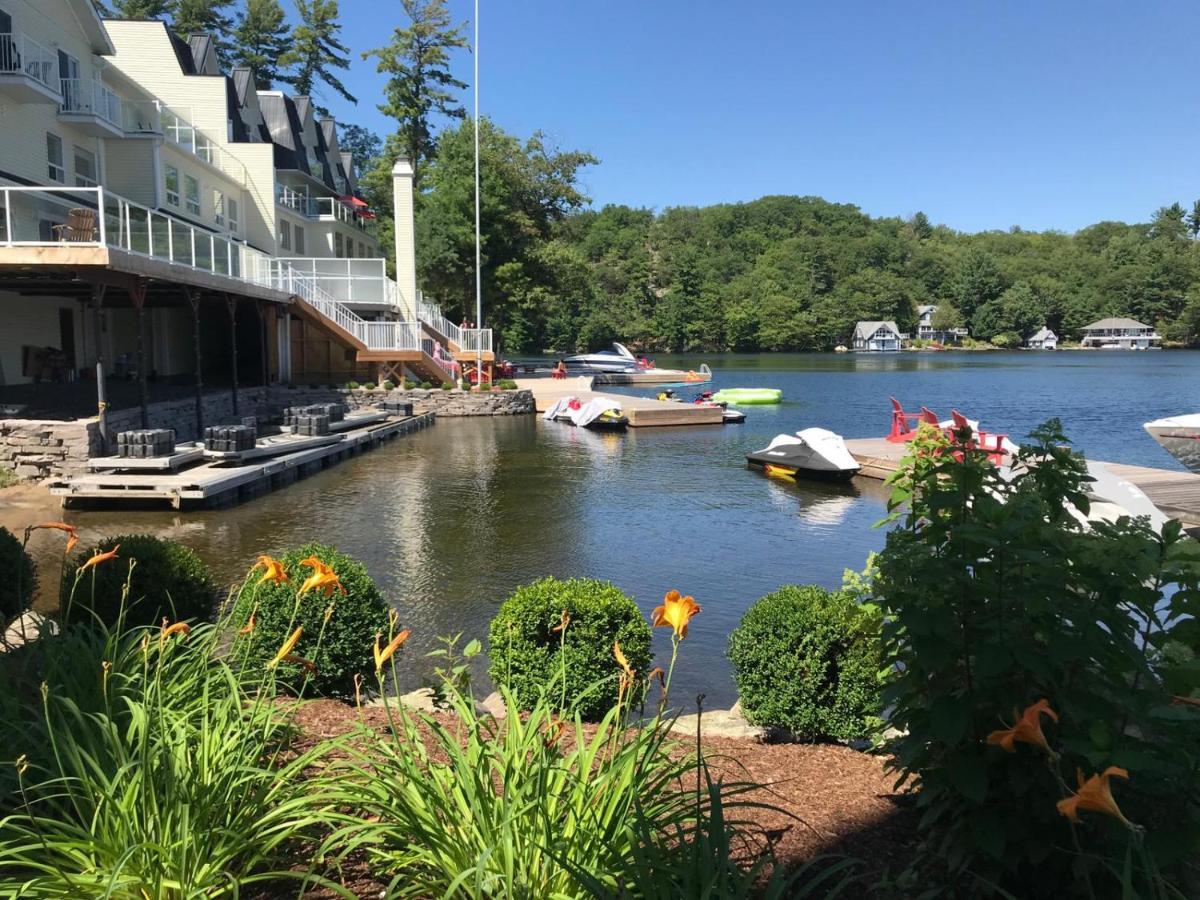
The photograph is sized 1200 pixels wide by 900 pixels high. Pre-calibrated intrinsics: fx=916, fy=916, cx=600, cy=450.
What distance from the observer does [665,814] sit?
305 centimetres

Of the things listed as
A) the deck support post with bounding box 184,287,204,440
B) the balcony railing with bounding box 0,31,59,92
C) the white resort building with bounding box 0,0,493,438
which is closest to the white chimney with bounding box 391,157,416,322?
the white resort building with bounding box 0,0,493,438

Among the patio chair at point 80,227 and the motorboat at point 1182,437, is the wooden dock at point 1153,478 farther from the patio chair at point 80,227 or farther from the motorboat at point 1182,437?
the patio chair at point 80,227

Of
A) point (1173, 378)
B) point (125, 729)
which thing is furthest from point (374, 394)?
point (1173, 378)

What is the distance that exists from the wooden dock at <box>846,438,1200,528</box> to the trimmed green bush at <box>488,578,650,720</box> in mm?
5355

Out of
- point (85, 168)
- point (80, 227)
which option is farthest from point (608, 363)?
point (80, 227)

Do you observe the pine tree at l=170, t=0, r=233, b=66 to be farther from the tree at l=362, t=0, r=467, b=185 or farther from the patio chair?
the patio chair

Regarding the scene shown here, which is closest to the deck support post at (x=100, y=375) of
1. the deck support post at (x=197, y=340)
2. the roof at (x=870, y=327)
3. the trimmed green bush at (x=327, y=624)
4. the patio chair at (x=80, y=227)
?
the patio chair at (x=80, y=227)

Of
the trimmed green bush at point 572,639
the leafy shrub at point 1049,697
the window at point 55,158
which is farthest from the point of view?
the window at point 55,158

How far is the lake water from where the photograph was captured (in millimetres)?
10078

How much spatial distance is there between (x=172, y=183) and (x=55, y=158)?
5.06 metres

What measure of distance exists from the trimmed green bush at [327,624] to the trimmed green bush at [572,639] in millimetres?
933

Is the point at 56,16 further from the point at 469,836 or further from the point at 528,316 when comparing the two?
the point at 528,316

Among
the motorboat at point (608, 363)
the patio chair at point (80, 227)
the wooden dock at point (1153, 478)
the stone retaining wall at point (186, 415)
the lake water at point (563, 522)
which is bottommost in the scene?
the lake water at point (563, 522)

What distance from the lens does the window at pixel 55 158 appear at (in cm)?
2252
